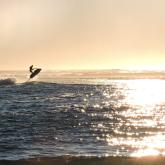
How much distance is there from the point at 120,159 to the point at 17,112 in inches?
1805

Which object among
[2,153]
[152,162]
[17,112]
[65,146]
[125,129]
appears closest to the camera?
[152,162]

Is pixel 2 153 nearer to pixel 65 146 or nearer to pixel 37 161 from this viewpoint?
pixel 65 146

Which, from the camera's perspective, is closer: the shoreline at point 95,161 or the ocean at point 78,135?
the shoreline at point 95,161

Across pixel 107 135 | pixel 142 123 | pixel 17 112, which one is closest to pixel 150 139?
pixel 107 135

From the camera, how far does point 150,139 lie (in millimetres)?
49375

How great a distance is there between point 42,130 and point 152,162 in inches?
985

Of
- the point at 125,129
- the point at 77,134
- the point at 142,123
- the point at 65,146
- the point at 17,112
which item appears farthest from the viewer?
the point at 17,112

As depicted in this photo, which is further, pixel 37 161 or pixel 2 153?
pixel 2 153

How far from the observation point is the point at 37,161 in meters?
31.7

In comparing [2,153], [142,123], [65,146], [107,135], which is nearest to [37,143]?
[65,146]

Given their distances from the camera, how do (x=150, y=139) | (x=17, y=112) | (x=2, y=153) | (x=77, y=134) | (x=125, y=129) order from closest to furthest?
(x=2, y=153), (x=150, y=139), (x=77, y=134), (x=125, y=129), (x=17, y=112)

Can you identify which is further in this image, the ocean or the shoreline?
the ocean

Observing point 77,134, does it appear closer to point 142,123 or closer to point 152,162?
point 142,123

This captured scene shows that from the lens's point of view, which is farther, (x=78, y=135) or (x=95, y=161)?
(x=78, y=135)
